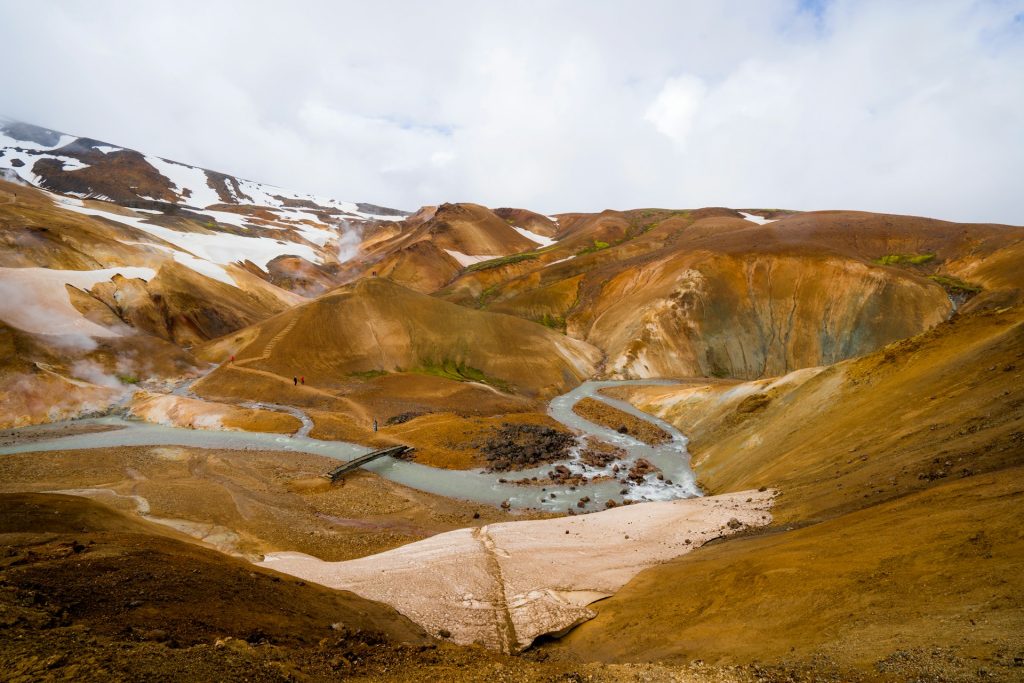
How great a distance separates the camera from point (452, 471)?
29.9 metres

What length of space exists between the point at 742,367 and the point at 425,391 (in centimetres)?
4215

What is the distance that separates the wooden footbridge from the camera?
26266mm

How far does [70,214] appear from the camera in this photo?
2943 inches

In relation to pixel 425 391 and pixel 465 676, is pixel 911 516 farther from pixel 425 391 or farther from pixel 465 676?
pixel 425 391

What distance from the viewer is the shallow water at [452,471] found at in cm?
2645

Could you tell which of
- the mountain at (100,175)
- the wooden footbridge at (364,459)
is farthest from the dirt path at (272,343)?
the mountain at (100,175)

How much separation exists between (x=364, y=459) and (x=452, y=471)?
17.9 feet

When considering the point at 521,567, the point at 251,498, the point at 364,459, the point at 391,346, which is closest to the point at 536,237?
the point at 391,346

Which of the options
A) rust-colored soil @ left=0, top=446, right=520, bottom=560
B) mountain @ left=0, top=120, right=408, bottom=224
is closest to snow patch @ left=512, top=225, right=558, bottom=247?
mountain @ left=0, top=120, right=408, bottom=224

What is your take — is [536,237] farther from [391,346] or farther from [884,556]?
[884,556]

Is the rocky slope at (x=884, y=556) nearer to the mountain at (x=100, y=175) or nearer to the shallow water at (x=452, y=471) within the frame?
the shallow water at (x=452, y=471)

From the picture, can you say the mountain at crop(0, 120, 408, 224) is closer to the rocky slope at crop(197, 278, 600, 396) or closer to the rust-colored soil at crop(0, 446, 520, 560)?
the rocky slope at crop(197, 278, 600, 396)

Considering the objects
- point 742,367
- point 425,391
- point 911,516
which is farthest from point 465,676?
point 742,367

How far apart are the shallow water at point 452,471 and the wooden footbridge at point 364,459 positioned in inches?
22.4
